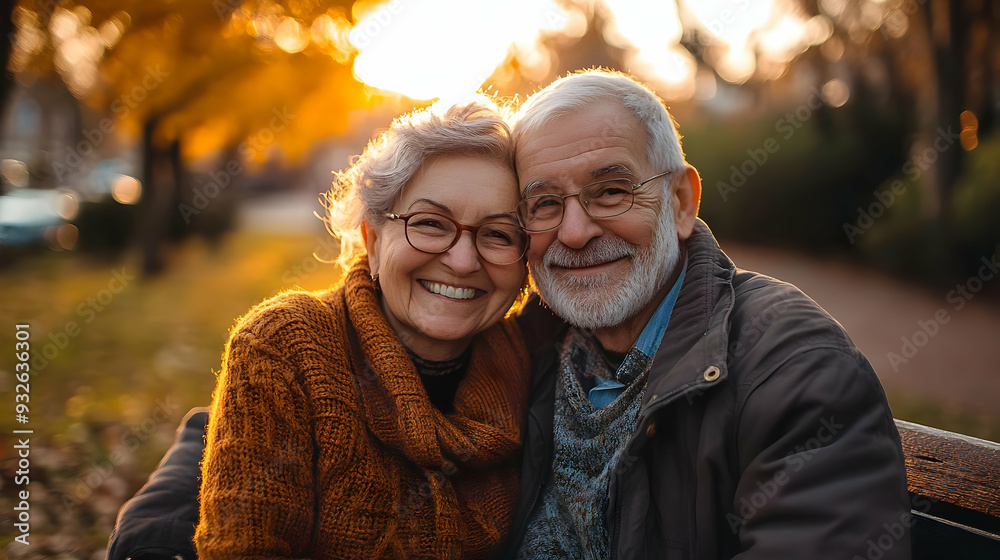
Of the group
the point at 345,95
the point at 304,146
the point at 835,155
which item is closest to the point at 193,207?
the point at 304,146

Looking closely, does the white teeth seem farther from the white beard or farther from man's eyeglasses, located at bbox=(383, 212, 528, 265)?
the white beard

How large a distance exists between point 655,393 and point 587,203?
0.79 meters

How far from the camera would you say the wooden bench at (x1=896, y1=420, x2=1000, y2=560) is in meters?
1.80

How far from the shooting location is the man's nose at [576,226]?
2.30 metres

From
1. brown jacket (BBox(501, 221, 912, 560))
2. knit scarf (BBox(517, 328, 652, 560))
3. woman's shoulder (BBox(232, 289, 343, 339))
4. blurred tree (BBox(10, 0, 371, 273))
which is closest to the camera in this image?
brown jacket (BBox(501, 221, 912, 560))

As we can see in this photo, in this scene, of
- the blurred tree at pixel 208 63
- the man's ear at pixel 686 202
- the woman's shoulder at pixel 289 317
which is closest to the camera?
the woman's shoulder at pixel 289 317

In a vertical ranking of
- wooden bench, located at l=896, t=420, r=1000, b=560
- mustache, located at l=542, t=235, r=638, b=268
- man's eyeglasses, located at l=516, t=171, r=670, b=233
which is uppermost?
man's eyeglasses, located at l=516, t=171, r=670, b=233

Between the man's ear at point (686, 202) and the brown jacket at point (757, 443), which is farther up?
the man's ear at point (686, 202)

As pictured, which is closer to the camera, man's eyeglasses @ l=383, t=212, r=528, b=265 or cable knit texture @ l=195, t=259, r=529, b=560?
cable knit texture @ l=195, t=259, r=529, b=560

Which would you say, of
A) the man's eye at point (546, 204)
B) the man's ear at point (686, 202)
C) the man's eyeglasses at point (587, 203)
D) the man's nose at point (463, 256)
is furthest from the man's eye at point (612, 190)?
the man's nose at point (463, 256)

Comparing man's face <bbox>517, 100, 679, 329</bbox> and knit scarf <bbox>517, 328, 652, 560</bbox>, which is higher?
man's face <bbox>517, 100, 679, 329</bbox>

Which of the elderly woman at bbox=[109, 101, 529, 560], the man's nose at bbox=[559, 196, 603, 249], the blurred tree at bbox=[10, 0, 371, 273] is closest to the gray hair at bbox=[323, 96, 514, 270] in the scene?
the elderly woman at bbox=[109, 101, 529, 560]

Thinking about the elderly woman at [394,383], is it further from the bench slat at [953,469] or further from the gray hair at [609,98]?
the bench slat at [953,469]

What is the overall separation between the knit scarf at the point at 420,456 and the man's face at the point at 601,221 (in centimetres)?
51
